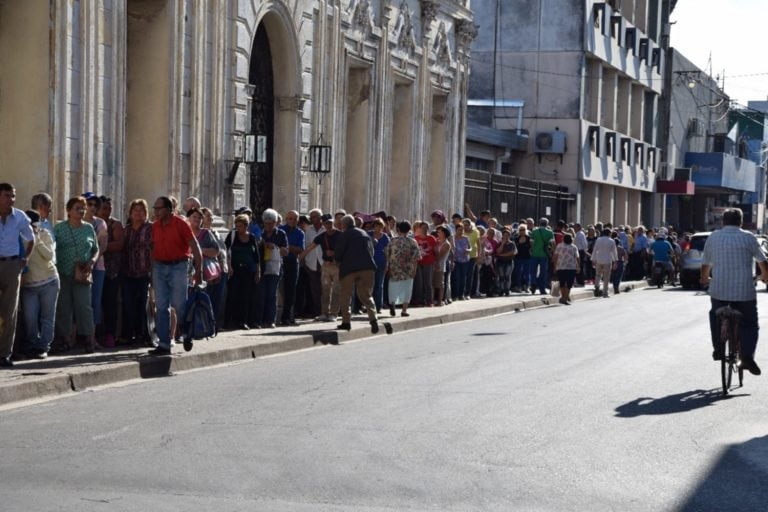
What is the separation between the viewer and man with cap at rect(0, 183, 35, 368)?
13.6 m

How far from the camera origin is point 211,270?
17.2 meters

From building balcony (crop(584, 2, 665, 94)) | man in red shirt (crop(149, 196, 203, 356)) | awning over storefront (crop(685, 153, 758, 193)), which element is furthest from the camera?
awning over storefront (crop(685, 153, 758, 193))

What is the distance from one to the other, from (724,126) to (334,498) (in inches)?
3038

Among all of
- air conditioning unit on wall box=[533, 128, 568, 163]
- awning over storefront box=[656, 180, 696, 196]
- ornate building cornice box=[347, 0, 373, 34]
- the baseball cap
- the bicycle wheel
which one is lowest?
the bicycle wheel

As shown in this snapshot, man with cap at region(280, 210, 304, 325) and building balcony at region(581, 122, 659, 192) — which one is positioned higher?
building balcony at region(581, 122, 659, 192)

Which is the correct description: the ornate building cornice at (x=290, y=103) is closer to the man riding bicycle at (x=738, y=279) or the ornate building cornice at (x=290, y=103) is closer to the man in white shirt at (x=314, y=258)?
the man in white shirt at (x=314, y=258)

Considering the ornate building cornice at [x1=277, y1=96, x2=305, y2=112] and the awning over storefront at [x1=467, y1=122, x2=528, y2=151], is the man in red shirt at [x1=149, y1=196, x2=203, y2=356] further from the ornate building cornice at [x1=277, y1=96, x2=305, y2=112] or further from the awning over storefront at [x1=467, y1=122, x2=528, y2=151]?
the awning over storefront at [x1=467, y1=122, x2=528, y2=151]

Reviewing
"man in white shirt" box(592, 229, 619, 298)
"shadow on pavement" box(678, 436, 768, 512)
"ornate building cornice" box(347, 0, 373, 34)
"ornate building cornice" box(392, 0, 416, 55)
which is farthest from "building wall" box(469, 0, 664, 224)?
"shadow on pavement" box(678, 436, 768, 512)

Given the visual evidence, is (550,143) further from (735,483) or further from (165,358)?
(735,483)

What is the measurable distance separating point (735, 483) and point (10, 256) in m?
7.75

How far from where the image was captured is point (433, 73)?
115ft

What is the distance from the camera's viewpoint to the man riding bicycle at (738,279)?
1356cm

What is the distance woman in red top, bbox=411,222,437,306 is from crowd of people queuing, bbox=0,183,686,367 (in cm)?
2

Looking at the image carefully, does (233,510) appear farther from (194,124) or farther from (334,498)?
(194,124)
